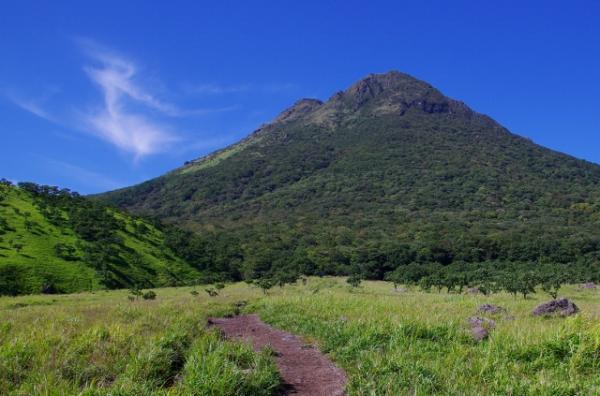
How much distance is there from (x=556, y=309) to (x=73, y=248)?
64.6 meters

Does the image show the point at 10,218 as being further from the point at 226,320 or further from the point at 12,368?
the point at 12,368

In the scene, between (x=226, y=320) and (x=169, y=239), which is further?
(x=169, y=239)

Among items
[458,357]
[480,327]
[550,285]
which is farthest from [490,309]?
[550,285]

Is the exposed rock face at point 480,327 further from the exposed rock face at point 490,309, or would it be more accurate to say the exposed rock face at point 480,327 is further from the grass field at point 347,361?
the exposed rock face at point 490,309

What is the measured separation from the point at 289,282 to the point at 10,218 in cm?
4309

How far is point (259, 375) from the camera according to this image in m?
7.91

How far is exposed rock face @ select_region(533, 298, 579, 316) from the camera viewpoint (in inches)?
616

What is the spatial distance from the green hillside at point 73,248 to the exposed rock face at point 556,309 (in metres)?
53.6

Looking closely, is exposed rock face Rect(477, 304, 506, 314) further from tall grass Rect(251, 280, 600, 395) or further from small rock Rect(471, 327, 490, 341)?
small rock Rect(471, 327, 490, 341)

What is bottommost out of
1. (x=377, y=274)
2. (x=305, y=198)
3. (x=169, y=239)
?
(x=377, y=274)

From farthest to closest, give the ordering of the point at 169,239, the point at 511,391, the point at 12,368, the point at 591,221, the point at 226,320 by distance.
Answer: the point at 591,221, the point at 169,239, the point at 226,320, the point at 12,368, the point at 511,391

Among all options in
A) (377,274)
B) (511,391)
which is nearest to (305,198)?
(377,274)

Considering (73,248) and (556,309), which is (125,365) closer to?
(556,309)

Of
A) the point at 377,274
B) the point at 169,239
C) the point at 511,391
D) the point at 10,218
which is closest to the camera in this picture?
the point at 511,391
